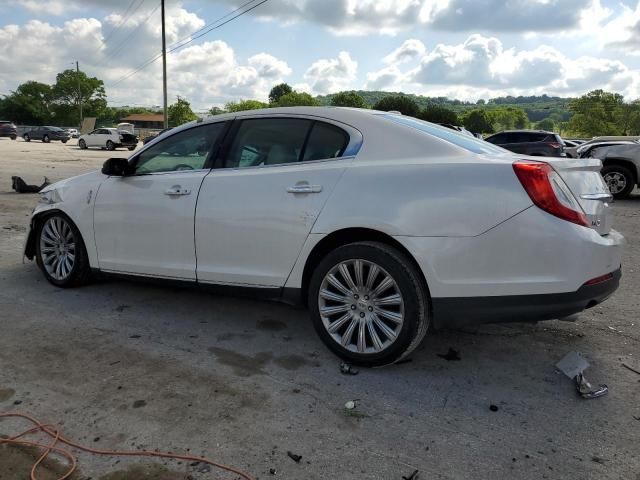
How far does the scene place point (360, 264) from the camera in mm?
3373

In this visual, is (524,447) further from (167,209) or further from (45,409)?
(167,209)

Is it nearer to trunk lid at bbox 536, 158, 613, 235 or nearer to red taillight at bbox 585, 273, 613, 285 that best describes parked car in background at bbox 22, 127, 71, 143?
trunk lid at bbox 536, 158, 613, 235

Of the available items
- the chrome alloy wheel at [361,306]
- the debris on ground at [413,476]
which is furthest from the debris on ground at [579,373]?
the debris on ground at [413,476]

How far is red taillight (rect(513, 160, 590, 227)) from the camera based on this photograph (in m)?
2.96

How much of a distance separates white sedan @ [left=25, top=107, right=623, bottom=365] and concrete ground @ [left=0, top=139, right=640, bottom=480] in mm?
411

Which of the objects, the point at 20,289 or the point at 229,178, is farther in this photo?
the point at 20,289

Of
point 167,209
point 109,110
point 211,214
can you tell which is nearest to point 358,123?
point 211,214

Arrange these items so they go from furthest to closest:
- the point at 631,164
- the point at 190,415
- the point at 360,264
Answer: the point at 631,164, the point at 360,264, the point at 190,415

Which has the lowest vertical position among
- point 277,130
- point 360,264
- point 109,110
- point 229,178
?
point 360,264

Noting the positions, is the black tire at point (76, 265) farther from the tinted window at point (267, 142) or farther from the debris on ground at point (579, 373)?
the debris on ground at point (579, 373)

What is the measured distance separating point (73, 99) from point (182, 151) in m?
109

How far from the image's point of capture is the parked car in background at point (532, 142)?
17266mm

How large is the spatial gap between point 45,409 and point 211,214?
1624mm

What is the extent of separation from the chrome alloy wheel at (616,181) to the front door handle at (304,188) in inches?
445
